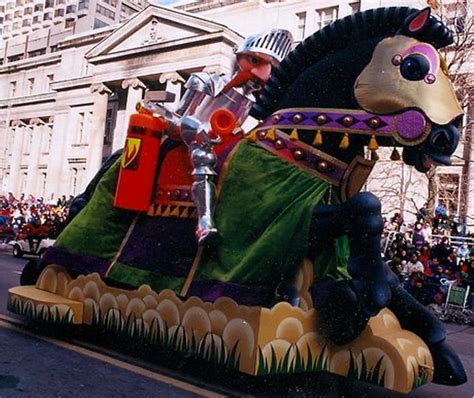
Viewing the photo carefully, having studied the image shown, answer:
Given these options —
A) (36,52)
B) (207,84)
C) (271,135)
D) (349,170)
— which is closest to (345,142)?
(349,170)

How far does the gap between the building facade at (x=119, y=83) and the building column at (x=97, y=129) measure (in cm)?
7

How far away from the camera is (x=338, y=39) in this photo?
15.6ft

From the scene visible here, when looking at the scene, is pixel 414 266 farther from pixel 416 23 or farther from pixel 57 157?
pixel 57 157

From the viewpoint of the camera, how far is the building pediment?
33.6 m

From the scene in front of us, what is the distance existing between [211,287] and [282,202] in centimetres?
90

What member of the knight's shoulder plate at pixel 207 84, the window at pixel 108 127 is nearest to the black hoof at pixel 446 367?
the knight's shoulder plate at pixel 207 84

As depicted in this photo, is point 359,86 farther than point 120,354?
No

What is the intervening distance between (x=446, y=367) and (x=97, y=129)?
37.5 metres

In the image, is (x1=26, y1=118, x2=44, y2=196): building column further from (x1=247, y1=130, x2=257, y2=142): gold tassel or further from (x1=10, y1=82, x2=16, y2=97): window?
(x1=247, y1=130, x2=257, y2=142): gold tassel

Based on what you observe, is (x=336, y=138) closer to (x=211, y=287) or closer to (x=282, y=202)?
(x=282, y=202)

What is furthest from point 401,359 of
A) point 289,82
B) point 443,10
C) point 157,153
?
point 443,10

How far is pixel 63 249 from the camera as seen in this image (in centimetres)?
611

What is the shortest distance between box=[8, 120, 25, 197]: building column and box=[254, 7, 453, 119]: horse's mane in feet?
159

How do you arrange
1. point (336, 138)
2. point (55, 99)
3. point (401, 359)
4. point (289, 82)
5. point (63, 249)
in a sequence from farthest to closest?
point (55, 99), point (63, 249), point (289, 82), point (336, 138), point (401, 359)
